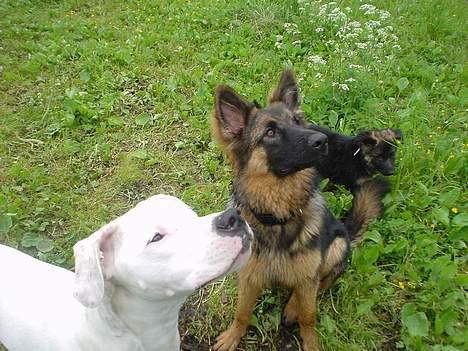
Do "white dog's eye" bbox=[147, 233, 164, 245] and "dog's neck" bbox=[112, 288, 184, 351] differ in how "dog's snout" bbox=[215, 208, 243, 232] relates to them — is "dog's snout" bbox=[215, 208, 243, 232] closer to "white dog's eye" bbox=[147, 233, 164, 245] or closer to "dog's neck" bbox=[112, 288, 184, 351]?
"white dog's eye" bbox=[147, 233, 164, 245]

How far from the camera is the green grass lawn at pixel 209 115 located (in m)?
3.05

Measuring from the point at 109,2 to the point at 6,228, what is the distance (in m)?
4.46

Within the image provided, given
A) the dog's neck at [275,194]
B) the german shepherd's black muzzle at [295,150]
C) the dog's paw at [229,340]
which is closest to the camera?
the german shepherd's black muzzle at [295,150]

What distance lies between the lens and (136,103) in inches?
193

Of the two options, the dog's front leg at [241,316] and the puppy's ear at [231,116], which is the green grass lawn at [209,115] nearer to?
the dog's front leg at [241,316]

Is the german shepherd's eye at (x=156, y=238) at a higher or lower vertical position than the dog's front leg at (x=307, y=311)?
higher

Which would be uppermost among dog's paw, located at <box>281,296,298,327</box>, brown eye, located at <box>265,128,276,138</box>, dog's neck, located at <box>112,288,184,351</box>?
brown eye, located at <box>265,128,276,138</box>

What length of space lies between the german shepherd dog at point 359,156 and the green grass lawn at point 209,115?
0.14 metres

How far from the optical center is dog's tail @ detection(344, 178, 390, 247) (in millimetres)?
3268

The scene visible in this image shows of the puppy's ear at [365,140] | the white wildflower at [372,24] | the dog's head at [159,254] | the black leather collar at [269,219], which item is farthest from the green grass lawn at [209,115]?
the dog's head at [159,254]

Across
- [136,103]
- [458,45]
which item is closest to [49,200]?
[136,103]

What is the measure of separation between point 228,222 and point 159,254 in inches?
11.8

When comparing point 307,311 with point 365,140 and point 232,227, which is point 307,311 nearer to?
point 232,227

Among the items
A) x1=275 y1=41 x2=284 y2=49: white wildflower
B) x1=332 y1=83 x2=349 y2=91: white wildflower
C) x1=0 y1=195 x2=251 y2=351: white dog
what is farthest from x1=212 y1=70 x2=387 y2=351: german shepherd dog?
x1=275 y1=41 x2=284 y2=49: white wildflower
